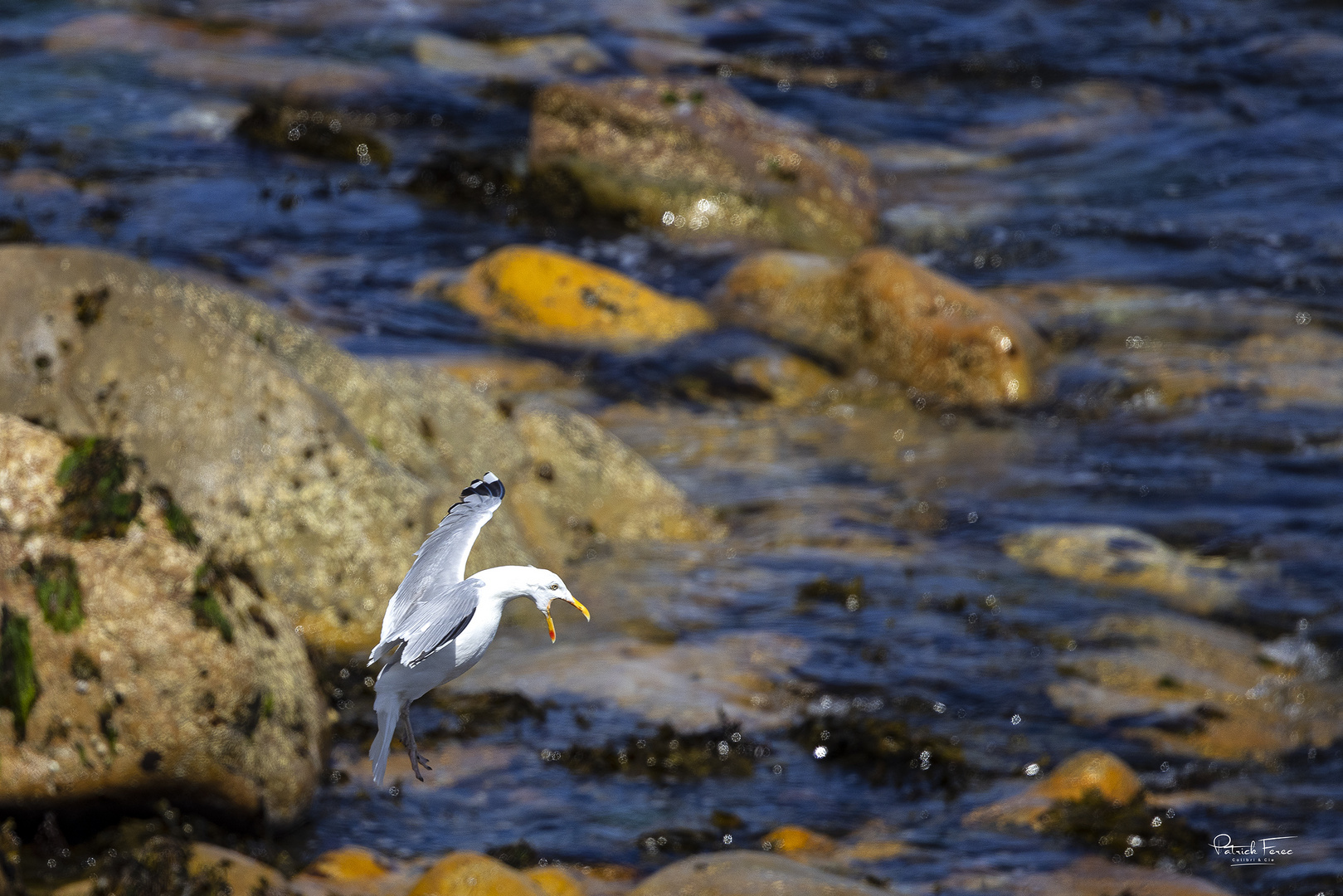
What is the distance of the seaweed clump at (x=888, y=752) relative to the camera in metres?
8.59

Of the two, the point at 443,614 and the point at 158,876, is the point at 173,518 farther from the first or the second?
the point at 443,614

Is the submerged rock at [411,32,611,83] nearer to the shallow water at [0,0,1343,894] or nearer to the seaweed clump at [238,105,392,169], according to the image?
the shallow water at [0,0,1343,894]

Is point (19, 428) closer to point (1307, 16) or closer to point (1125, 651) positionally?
point (1125, 651)

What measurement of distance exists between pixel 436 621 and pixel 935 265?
17.4m

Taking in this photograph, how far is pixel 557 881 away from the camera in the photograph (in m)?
6.96

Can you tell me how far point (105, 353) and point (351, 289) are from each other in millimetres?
8800

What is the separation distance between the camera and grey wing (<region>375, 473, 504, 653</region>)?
1.81 meters

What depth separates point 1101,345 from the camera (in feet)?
53.1

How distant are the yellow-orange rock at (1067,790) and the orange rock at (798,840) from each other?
876mm

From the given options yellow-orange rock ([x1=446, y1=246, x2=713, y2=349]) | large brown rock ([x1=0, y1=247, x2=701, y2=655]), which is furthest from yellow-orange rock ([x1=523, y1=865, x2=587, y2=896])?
yellow-orange rock ([x1=446, y1=246, x2=713, y2=349])

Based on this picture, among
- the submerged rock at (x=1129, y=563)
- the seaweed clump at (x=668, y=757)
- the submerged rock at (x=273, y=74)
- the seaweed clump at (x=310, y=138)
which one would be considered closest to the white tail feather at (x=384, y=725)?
the seaweed clump at (x=668, y=757)

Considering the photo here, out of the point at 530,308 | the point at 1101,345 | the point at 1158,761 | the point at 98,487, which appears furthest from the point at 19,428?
the point at 1101,345

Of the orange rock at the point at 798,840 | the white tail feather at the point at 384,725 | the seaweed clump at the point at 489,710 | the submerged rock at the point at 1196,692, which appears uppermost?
the white tail feather at the point at 384,725

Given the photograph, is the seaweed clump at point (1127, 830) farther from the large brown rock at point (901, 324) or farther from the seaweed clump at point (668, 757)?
the large brown rock at point (901, 324)
